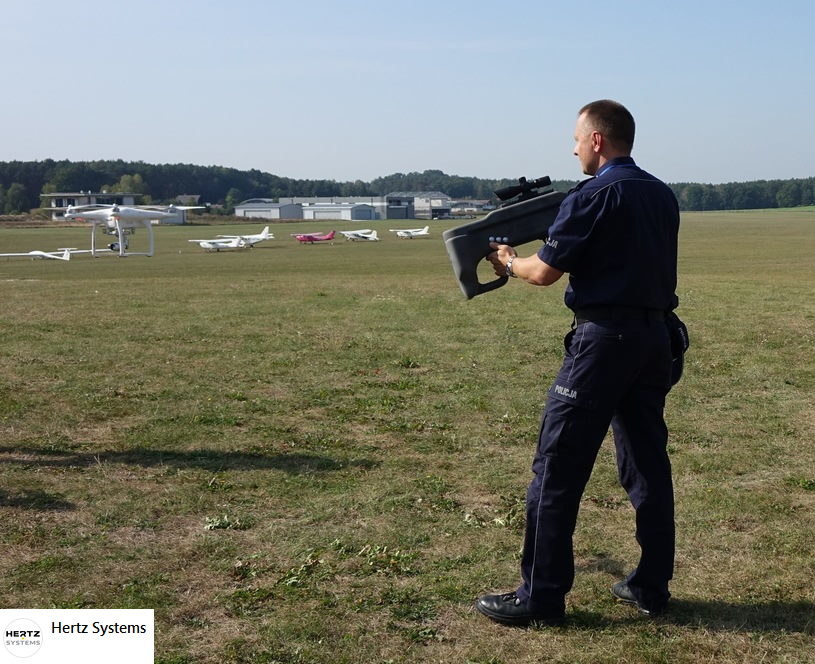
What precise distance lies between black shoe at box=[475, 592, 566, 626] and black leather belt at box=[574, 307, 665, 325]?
1.34 m

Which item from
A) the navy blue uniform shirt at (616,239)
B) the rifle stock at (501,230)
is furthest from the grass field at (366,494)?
the rifle stock at (501,230)

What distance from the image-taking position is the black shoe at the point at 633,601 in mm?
4098

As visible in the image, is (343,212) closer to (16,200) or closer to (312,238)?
(16,200)

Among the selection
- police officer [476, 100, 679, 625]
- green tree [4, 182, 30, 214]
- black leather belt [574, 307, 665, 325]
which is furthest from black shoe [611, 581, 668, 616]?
green tree [4, 182, 30, 214]

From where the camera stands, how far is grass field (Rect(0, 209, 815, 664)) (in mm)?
3949

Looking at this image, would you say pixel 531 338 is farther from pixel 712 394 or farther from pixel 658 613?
pixel 658 613

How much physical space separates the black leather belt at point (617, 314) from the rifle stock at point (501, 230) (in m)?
0.58

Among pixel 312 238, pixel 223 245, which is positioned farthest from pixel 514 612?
pixel 312 238

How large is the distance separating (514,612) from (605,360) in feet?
4.05

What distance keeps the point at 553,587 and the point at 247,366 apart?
300 inches

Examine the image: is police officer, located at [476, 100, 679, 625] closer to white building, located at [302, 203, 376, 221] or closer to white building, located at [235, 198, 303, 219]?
white building, located at [302, 203, 376, 221]

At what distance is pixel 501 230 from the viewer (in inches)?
172

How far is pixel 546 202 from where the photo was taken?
14.2 feet

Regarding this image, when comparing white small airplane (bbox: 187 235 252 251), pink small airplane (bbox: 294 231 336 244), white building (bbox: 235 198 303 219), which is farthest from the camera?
white building (bbox: 235 198 303 219)
